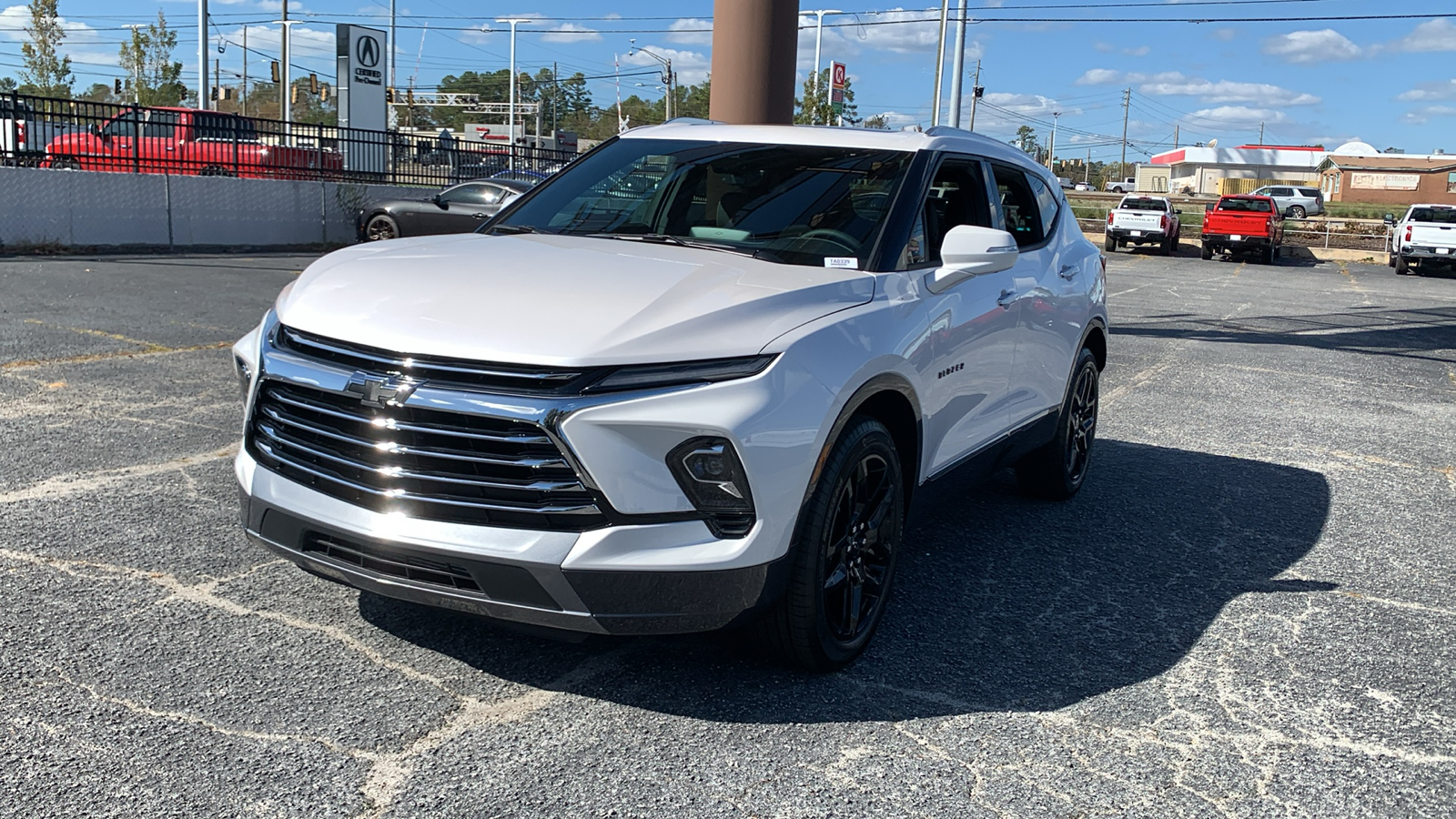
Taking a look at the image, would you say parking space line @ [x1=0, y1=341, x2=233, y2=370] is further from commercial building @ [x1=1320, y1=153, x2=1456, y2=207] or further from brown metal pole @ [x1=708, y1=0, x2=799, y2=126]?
commercial building @ [x1=1320, y1=153, x2=1456, y2=207]

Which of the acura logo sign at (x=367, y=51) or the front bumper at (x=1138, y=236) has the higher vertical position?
the acura logo sign at (x=367, y=51)

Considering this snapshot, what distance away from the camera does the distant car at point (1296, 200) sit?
58.7 meters

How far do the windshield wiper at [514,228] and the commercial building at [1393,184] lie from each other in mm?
90044

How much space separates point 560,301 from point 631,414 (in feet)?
1.51

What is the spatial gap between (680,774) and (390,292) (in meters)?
1.53

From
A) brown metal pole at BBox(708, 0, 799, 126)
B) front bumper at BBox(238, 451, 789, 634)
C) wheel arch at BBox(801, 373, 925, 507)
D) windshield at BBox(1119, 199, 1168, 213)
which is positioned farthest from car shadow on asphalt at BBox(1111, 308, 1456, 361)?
windshield at BBox(1119, 199, 1168, 213)

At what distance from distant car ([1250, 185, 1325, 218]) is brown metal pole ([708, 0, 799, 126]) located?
5440cm

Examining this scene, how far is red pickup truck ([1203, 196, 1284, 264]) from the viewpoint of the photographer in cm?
3403

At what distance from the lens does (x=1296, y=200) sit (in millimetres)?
59781

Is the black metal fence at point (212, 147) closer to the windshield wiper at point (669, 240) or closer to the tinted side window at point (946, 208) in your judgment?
the tinted side window at point (946, 208)

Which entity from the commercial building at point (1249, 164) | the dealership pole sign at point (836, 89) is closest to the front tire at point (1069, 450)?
the dealership pole sign at point (836, 89)

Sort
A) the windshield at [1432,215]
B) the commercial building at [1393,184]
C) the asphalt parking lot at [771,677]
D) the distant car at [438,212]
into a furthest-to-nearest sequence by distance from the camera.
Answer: the commercial building at [1393,184]
the windshield at [1432,215]
the distant car at [438,212]
the asphalt parking lot at [771,677]

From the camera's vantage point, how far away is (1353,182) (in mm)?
87625

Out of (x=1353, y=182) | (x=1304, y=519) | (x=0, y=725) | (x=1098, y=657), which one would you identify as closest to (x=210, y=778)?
(x=0, y=725)
